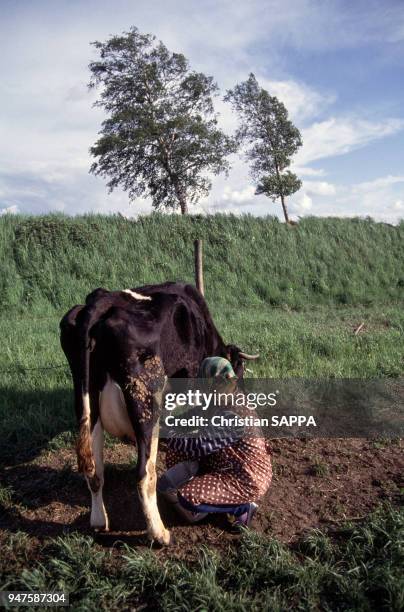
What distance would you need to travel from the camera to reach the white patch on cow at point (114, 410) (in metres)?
3.05

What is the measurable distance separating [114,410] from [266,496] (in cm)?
122

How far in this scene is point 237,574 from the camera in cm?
270

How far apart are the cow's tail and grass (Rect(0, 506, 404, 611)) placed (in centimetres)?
44

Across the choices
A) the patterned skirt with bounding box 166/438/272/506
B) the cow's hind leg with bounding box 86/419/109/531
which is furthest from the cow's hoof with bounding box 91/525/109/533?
the patterned skirt with bounding box 166/438/272/506

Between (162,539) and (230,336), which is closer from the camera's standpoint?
(162,539)

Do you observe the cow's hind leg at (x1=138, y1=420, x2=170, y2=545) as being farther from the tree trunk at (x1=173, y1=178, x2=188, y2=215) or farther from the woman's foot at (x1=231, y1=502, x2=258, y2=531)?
the tree trunk at (x1=173, y1=178, x2=188, y2=215)

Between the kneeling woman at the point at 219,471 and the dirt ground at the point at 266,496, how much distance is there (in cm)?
16

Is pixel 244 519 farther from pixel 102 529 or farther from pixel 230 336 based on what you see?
pixel 230 336

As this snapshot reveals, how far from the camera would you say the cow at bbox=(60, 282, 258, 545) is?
2.94m

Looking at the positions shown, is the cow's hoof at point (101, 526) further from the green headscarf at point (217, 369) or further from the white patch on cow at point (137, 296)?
the white patch on cow at point (137, 296)

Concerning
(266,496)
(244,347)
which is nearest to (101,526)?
(266,496)

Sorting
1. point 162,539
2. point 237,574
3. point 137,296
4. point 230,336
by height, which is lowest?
point 237,574

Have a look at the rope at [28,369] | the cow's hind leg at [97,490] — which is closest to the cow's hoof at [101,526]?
the cow's hind leg at [97,490]

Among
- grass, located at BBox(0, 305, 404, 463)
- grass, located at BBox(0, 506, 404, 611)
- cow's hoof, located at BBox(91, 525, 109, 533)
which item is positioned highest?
grass, located at BBox(0, 305, 404, 463)
